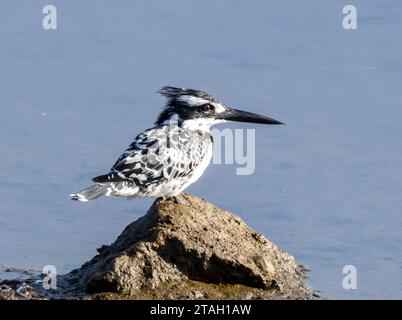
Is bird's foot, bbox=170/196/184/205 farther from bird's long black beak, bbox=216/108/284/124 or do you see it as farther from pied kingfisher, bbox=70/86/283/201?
bird's long black beak, bbox=216/108/284/124

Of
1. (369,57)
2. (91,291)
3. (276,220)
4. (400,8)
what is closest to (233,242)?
(91,291)

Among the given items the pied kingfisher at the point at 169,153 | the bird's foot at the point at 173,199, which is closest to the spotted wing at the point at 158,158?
the pied kingfisher at the point at 169,153

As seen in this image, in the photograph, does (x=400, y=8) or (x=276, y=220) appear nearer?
(x=276, y=220)

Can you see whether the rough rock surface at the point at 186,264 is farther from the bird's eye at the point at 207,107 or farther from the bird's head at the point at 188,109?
the bird's eye at the point at 207,107

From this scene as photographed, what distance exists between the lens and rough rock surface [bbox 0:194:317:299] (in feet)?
26.2

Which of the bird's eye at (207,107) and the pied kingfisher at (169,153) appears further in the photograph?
the bird's eye at (207,107)

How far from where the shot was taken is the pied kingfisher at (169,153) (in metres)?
8.66

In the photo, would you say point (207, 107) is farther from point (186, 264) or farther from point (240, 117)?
point (186, 264)

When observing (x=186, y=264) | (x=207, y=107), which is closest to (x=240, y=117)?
(x=207, y=107)

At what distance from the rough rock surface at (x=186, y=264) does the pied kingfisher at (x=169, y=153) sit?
26 cm

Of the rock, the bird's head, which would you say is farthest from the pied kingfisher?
the rock

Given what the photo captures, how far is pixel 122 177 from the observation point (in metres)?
8.61

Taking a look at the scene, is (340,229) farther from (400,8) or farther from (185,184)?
(400,8)

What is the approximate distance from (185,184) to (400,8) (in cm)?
612
